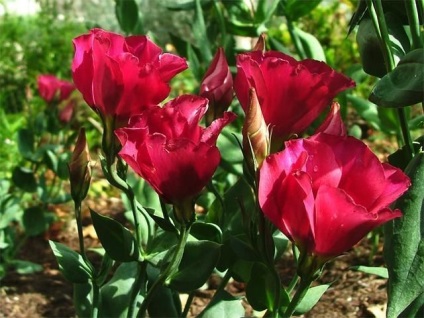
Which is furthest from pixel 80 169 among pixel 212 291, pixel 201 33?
pixel 212 291

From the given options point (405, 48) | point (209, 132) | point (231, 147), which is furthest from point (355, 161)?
point (231, 147)

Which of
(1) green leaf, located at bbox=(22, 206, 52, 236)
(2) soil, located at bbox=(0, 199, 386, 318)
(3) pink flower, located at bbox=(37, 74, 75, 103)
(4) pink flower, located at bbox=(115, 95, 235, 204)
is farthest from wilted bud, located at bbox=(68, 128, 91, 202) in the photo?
(3) pink flower, located at bbox=(37, 74, 75, 103)

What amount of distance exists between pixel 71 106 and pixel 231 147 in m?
0.75

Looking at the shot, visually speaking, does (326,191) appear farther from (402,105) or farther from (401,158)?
(401,158)

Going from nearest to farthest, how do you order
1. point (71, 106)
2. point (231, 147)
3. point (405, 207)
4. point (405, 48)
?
point (405, 207)
point (405, 48)
point (231, 147)
point (71, 106)

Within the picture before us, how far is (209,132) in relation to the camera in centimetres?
87

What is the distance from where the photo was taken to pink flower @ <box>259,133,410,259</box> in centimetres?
75

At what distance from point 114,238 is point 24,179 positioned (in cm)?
109

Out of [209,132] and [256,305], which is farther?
[256,305]

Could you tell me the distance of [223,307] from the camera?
1.07 metres

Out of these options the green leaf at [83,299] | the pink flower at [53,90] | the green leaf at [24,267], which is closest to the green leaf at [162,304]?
the green leaf at [83,299]

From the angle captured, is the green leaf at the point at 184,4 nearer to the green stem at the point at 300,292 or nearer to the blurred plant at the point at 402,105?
the blurred plant at the point at 402,105

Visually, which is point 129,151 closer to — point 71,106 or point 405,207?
point 405,207

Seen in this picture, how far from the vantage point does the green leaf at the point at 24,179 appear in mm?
2027
